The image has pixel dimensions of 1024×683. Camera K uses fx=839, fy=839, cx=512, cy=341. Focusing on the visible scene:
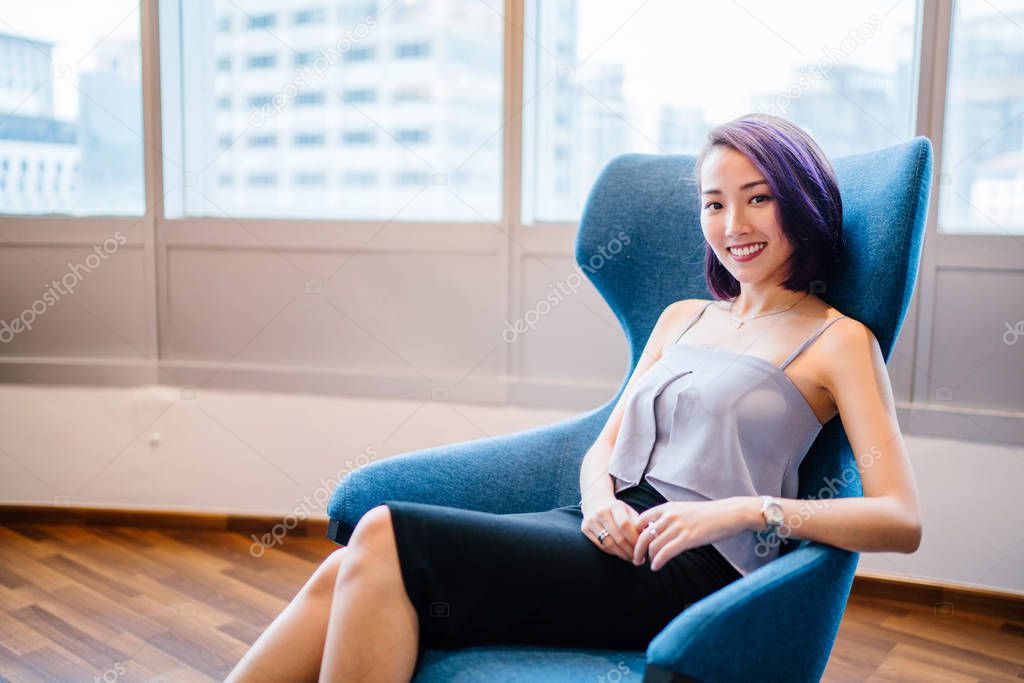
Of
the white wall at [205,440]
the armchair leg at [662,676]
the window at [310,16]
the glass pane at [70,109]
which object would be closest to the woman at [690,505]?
the armchair leg at [662,676]

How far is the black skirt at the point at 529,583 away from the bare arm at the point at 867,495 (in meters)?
0.15

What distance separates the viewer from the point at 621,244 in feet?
5.55

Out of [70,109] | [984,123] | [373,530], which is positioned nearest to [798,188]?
[373,530]

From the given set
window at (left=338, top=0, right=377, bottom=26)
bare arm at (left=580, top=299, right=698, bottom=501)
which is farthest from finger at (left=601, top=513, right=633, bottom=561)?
window at (left=338, top=0, right=377, bottom=26)

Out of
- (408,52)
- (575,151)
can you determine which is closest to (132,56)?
(408,52)

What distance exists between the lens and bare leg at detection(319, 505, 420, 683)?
108 cm

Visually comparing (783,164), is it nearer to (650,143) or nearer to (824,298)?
(824,298)

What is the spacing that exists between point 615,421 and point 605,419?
0.16m

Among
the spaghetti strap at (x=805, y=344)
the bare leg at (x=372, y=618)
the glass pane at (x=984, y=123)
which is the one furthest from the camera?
the glass pane at (x=984, y=123)

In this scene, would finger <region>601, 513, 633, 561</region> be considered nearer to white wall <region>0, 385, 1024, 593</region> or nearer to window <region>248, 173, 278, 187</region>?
white wall <region>0, 385, 1024, 593</region>

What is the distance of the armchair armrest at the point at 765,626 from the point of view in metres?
0.92

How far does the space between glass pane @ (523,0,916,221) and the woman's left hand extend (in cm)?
157

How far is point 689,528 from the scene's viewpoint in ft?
3.73

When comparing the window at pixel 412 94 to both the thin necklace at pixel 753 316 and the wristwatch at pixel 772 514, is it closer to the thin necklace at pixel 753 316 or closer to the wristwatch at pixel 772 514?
the thin necklace at pixel 753 316
